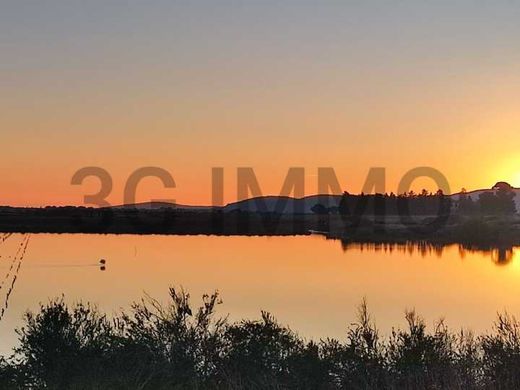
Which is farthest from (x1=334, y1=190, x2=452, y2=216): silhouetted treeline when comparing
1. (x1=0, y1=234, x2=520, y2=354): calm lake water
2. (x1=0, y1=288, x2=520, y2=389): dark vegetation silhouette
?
(x1=0, y1=288, x2=520, y2=389): dark vegetation silhouette

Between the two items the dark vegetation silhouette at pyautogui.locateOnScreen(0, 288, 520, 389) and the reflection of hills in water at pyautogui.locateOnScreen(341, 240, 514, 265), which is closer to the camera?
the dark vegetation silhouette at pyautogui.locateOnScreen(0, 288, 520, 389)

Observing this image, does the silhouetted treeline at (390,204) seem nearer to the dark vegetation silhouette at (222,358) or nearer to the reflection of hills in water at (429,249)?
the reflection of hills in water at (429,249)

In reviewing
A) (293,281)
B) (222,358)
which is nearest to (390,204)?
(293,281)

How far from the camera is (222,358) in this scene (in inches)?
503

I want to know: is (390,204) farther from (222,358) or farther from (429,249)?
(222,358)

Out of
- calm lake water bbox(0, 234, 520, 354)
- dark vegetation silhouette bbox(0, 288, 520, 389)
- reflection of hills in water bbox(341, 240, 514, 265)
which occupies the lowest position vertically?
calm lake water bbox(0, 234, 520, 354)

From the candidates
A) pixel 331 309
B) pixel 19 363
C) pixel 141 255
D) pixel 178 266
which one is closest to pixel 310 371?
pixel 19 363

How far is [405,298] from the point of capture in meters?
32.1

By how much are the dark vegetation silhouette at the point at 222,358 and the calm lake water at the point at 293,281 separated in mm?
5871

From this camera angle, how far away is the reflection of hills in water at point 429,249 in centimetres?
6009

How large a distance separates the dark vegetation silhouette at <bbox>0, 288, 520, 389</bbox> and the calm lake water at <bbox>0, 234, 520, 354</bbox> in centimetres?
587

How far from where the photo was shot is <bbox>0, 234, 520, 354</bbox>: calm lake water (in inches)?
1021

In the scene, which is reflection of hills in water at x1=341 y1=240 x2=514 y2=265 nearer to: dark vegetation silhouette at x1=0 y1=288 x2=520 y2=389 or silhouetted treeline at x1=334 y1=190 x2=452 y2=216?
dark vegetation silhouette at x1=0 y1=288 x2=520 y2=389

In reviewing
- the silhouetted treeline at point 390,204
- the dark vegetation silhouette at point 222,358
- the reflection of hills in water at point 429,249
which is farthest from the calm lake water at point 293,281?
the silhouetted treeline at point 390,204
